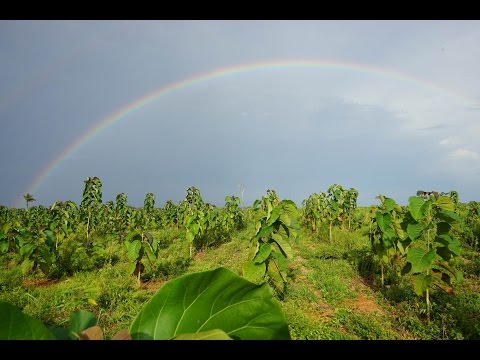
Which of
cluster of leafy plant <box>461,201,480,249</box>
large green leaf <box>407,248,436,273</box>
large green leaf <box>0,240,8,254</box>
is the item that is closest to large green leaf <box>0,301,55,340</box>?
large green leaf <box>407,248,436,273</box>

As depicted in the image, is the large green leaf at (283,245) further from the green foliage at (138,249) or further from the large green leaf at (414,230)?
the green foliage at (138,249)

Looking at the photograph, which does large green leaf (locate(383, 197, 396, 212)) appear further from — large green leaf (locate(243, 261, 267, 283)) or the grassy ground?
large green leaf (locate(243, 261, 267, 283))

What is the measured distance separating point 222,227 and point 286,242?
7458 mm

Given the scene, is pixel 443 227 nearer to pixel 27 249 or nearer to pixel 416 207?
pixel 416 207

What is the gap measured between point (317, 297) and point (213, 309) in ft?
20.7

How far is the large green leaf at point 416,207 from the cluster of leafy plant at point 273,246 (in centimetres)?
166

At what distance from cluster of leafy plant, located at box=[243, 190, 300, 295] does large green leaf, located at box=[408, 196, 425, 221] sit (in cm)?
166

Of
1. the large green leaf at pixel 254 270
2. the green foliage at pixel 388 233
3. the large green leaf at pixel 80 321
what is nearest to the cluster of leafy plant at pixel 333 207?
the green foliage at pixel 388 233

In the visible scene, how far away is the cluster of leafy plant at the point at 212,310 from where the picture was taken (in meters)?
0.54

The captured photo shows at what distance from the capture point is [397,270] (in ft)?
24.3

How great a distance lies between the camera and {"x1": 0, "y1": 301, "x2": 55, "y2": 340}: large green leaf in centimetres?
44

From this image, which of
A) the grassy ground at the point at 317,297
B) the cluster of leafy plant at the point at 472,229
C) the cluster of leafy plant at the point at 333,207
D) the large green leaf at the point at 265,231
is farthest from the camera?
the cluster of leafy plant at the point at 333,207
